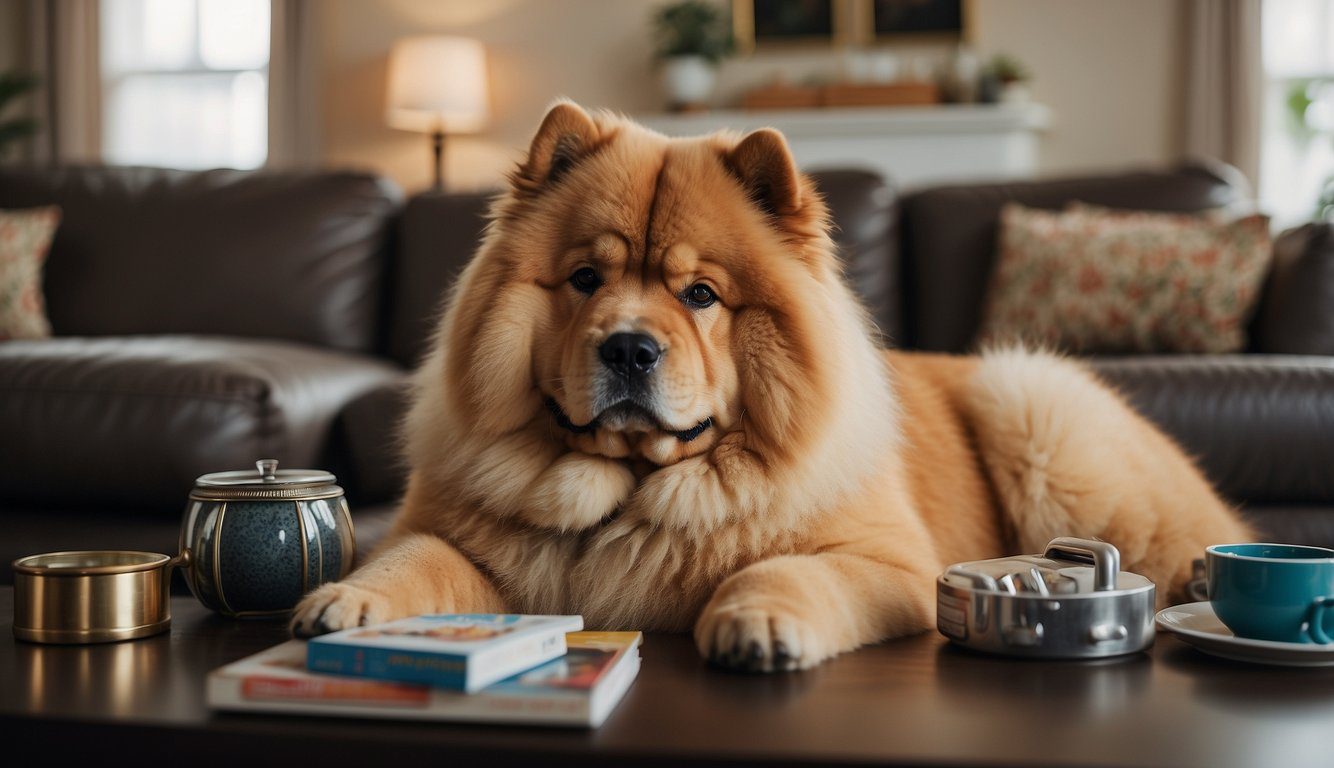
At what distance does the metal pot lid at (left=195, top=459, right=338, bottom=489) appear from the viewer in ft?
4.47

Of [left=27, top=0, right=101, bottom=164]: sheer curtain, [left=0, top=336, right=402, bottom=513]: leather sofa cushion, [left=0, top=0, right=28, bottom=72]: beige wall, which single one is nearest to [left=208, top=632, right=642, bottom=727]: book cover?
[left=0, top=336, right=402, bottom=513]: leather sofa cushion

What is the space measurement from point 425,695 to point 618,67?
5.84 meters

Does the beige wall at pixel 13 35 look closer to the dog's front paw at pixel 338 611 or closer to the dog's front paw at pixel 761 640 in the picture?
the dog's front paw at pixel 338 611

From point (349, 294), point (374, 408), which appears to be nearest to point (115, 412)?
point (374, 408)

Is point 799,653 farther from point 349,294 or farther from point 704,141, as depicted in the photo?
point 349,294

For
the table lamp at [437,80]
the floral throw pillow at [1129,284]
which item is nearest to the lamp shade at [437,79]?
the table lamp at [437,80]

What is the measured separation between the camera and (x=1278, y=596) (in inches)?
43.6

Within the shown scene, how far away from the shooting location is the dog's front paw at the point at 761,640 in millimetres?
1082

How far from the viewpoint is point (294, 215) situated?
343cm

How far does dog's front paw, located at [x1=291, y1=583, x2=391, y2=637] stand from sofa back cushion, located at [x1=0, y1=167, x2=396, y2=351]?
7.44ft

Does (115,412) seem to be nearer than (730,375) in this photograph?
No

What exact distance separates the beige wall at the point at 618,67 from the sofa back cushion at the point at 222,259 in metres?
1.93

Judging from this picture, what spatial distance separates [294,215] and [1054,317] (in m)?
2.22

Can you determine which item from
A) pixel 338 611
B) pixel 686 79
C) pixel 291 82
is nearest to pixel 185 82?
pixel 291 82
